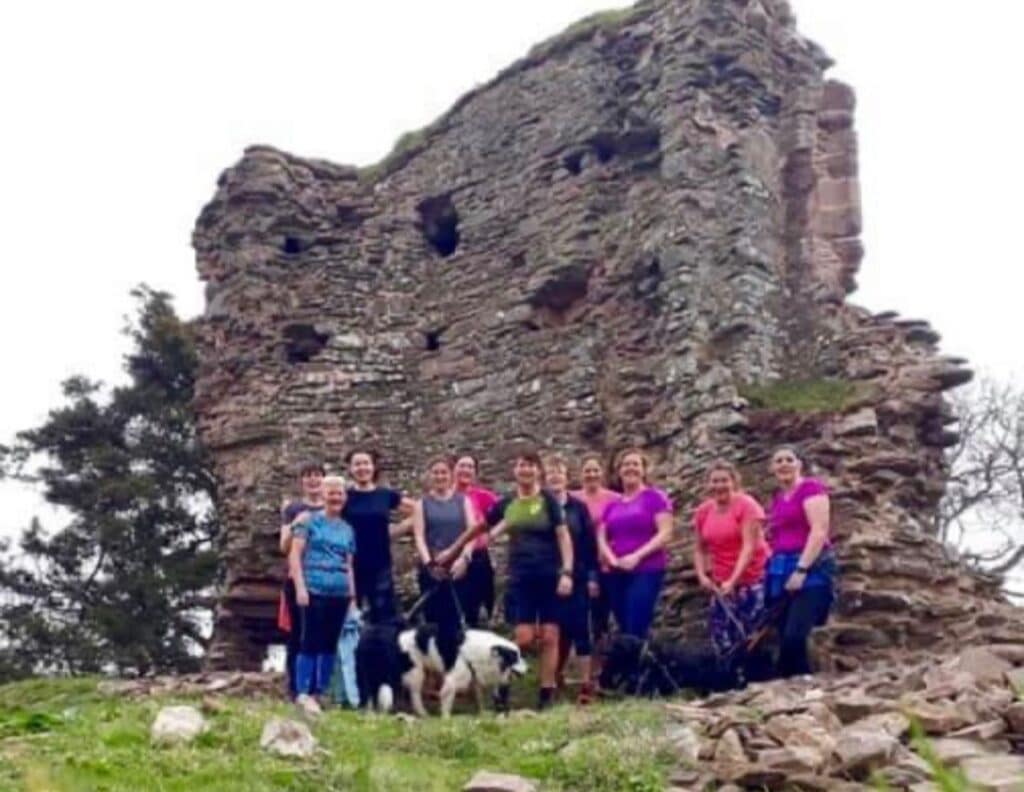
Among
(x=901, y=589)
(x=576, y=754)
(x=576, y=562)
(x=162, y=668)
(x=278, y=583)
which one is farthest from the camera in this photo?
(x=162, y=668)

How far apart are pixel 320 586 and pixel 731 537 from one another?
107 inches

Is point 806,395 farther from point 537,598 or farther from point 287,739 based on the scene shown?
point 287,739

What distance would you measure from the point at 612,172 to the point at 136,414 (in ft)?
40.2

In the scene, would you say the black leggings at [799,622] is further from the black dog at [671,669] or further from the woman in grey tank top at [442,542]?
the woman in grey tank top at [442,542]

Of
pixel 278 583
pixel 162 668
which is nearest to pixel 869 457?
pixel 278 583

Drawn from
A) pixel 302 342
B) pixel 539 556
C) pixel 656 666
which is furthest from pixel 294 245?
pixel 656 666

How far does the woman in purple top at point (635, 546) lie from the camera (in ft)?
31.6

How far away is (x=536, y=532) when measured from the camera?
9516 mm

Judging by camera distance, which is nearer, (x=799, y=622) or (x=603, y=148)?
(x=799, y=622)

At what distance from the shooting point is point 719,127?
13.4 m

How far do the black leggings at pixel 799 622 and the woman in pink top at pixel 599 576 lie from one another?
1245 mm

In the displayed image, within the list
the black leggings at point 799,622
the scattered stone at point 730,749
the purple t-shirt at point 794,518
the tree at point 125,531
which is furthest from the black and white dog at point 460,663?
the tree at point 125,531

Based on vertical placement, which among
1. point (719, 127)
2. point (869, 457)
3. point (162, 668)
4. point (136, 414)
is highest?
point (719, 127)

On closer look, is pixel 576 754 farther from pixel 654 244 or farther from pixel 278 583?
pixel 278 583
